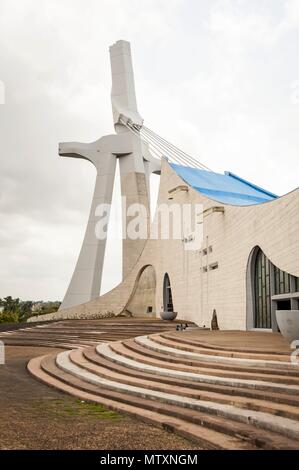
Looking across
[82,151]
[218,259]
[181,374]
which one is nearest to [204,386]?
[181,374]

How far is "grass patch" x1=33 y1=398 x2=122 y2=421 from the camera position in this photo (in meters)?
7.65

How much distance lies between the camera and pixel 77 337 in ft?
71.2

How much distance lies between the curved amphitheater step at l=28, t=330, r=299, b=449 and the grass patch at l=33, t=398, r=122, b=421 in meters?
0.22

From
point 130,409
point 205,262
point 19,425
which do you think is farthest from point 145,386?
point 205,262

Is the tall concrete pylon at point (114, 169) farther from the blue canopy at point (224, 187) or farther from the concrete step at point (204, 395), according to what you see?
the concrete step at point (204, 395)

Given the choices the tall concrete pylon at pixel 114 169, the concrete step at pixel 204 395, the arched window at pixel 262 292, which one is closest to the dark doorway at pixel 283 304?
the arched window at pixel 262 292

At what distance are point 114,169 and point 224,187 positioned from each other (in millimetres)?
11413

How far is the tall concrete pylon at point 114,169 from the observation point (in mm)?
36812

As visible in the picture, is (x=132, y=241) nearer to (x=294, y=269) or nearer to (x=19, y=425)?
(x=294, y=269)

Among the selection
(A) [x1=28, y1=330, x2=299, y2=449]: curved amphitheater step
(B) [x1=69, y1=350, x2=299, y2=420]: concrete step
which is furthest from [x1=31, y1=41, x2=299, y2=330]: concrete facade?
(B) [x1=69, y1=350, x2=299, y2=420]: concrete step

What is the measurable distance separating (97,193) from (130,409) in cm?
3104

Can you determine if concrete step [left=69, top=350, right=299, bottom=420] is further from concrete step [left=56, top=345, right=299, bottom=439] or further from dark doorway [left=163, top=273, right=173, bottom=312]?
dark doorway [left=163, top=273, right=173, bottom=312]

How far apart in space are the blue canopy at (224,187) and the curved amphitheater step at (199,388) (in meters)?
14.9

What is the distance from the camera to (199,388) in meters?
8.65
